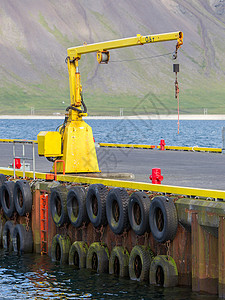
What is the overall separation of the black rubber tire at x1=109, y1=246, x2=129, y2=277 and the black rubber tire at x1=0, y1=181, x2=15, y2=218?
5.92 m

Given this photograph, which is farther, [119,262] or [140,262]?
[119,262]

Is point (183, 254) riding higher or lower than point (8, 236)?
higher

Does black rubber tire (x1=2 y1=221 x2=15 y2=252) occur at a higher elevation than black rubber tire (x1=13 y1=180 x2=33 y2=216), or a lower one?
lower

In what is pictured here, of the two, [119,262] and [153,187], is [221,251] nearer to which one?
[153,187]

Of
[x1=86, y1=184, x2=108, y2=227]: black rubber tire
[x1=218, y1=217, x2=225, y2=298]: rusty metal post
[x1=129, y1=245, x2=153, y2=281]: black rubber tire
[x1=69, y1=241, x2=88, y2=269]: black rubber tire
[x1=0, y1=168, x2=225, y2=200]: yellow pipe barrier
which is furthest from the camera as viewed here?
[x1=69, y1=241, x2=88, y2=269]: black rubber tire

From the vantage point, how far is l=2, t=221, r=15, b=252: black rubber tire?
25750 mm

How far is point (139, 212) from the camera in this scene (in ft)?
64.6

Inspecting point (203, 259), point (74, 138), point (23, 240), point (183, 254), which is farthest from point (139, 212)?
point (74, 138)

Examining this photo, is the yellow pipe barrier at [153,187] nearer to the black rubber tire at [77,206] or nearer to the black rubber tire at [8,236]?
the black rubber tire at [77,206]

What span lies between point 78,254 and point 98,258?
130 centimetres

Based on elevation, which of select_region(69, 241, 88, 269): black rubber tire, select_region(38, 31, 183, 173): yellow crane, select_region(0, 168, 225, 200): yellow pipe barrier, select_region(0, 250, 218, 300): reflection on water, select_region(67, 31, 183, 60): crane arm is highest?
select_region(67, 31, 183, 60): crane arm

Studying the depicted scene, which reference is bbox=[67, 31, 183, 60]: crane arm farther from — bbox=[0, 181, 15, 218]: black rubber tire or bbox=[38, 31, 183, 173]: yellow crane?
bbox=[0, 181, 15, 218]: black rubber tire

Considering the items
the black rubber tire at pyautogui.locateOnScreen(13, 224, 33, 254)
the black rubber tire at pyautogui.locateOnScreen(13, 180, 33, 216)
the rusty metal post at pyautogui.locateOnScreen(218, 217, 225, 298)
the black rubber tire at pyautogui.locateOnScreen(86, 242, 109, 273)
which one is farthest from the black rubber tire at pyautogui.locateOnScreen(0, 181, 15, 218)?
the rusty metal post at pyautogui.locateOnScreen(218, 217, 225, 298)

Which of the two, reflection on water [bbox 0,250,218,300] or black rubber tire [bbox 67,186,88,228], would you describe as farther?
black rubber tire [bbox 67,186,88,228]
